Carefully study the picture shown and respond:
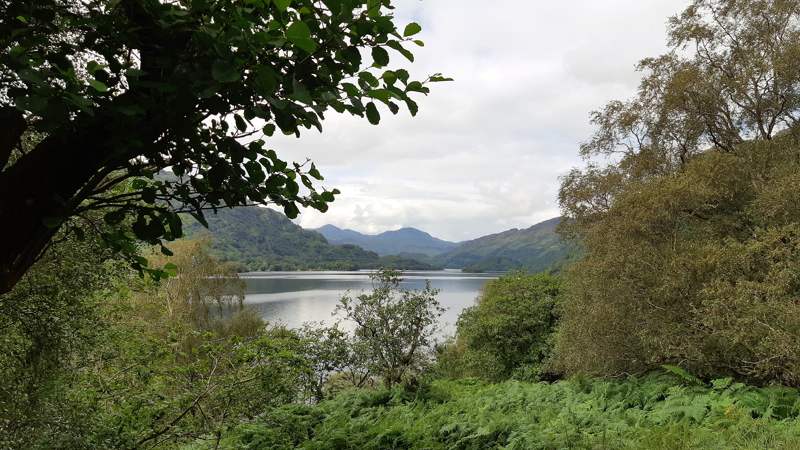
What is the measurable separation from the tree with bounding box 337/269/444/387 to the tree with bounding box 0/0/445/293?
45.9ft

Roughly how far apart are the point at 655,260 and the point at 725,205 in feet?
8.49

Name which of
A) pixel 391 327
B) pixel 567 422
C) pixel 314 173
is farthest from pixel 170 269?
pixel 391 327

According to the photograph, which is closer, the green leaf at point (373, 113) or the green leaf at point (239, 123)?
the green leaf at point (373, 113)

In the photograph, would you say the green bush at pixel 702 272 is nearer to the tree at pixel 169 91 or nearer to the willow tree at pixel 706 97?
the willow tree at pixel 706 97

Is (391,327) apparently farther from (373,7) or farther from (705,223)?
(373,7)

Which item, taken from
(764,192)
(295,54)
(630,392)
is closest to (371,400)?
(630,392)

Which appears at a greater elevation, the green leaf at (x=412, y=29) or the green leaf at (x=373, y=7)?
the green leaf at (x=373, y=7)

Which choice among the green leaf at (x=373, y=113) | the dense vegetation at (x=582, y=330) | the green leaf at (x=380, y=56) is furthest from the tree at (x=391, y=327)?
the green leaf at (x=380, y=56)

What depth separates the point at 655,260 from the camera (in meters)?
11.8

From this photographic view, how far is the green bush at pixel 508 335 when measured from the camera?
2348 cm

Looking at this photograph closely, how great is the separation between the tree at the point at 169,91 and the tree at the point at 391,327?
14.0 m

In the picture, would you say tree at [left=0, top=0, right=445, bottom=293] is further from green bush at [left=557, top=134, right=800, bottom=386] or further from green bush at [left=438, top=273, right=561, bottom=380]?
green bush at [left=438, top=273, right=561, bottom=380]

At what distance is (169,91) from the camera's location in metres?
1.84

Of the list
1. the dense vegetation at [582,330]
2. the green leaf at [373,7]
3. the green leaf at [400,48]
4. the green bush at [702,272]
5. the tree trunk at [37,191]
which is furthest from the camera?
the green bush at [702,272]
